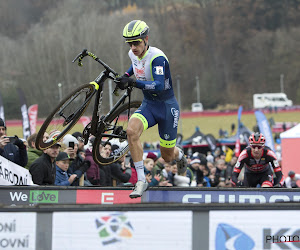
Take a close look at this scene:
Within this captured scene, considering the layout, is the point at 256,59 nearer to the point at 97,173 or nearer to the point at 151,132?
the point at 151,132

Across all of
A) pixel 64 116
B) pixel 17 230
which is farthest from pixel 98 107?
pixel 17 230

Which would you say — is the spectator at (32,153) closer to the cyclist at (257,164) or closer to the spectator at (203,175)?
the cyclist at (257,164)

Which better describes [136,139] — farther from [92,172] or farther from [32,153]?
[92,172]

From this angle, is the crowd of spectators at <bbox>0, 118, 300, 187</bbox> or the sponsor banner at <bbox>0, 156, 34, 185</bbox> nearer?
the sponsor banner at <bbox>0, 156, 34, 185</bbox>

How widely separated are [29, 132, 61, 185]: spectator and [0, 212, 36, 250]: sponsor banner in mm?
3085

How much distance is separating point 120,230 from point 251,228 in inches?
38.2

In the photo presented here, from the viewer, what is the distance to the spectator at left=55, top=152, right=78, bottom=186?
26.1 feet

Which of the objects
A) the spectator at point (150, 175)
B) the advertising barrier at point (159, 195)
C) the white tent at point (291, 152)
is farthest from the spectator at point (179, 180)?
the white tent at point (291, 152)

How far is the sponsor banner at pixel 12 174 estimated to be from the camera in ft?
23.6

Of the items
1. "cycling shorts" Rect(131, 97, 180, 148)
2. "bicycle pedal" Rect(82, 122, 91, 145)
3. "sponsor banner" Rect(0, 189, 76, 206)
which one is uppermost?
"cycling shorts" Rect(131, 97, 180, 148)

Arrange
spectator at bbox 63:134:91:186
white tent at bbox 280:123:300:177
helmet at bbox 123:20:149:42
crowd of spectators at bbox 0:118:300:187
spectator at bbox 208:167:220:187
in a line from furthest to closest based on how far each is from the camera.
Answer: white tent at bbox 280:123:300:177, spectator at bbox 208:167:220:187, spectator at bbox 63:134:91:186, crowd of spectators at bbox 0:118:300:187, helmet at bbox 123:20:149:42

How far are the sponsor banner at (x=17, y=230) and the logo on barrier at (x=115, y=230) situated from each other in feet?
1.64

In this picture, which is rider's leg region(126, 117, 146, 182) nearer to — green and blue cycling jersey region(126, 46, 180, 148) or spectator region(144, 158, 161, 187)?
green and blue cycling jersey region(126, 46, 180, 148)

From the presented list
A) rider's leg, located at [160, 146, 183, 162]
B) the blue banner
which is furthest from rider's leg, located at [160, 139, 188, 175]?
the blue banner
